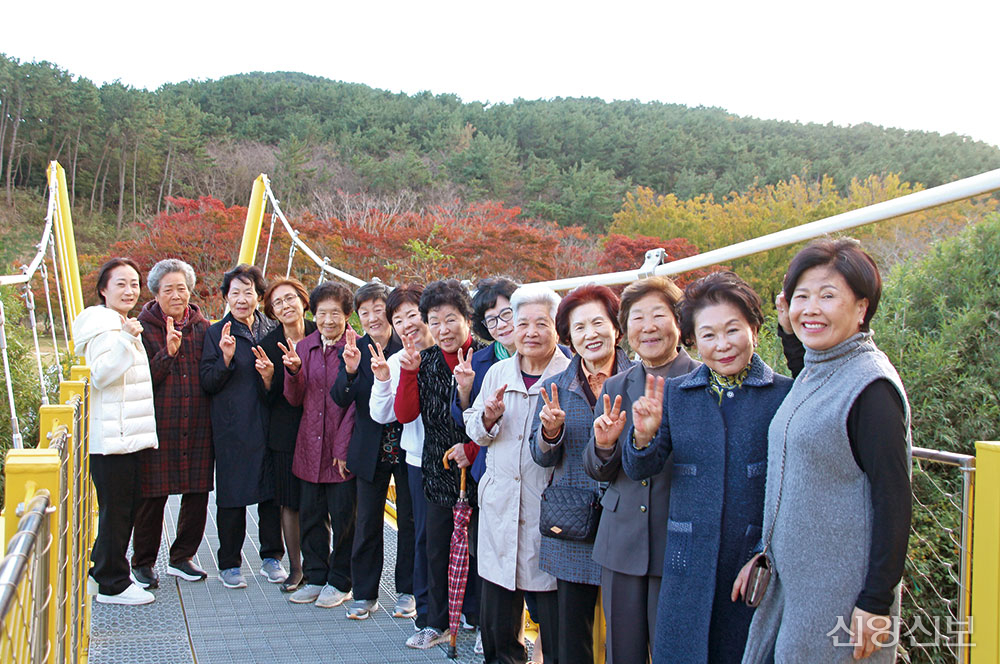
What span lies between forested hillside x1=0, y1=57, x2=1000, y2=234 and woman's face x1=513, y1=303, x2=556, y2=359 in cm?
1450

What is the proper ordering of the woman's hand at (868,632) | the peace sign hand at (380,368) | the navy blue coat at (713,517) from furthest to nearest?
the peace sign hand at (380,368) → the navy blue coat at (713,517) → the woman's hand at (868,632)

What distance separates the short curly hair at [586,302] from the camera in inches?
84.8

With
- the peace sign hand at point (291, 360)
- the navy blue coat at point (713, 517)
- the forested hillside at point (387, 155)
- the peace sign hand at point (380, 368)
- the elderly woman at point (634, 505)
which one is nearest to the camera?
the navy blue coat at point (713, 517)

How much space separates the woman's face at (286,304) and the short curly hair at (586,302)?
1.57 metres

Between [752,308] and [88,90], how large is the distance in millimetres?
24271

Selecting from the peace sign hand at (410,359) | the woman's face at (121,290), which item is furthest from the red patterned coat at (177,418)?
the peace sign hand at (410,359)

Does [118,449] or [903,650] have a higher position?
[118,449]

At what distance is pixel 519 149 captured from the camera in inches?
1120

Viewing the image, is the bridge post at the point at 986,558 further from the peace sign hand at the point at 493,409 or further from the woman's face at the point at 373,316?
the woman's face at the point at 373,316

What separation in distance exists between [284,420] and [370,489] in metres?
0.59

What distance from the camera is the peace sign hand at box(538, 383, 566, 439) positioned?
203 cm

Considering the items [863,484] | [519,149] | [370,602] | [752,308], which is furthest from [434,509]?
[519,149]

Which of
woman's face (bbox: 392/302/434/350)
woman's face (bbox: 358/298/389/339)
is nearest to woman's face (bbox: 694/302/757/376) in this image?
woman's face (bbox: 392/302/434/350)

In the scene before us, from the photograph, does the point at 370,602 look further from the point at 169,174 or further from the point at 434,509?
the point at 169,174
